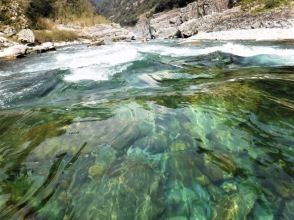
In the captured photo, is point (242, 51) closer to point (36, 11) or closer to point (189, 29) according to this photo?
point (189, 29)

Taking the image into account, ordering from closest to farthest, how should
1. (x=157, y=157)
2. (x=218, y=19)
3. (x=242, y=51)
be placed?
(x=157, y=157)
(x=242, y=51)
(x=218, y=19)

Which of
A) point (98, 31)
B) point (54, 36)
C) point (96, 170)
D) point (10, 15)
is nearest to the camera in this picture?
point (96, 170)

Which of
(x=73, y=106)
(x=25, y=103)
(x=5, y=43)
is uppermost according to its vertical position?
(x=73, y=106)

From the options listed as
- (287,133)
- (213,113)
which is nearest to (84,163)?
(213,113)

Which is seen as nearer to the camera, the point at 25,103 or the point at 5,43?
the point at 25,103

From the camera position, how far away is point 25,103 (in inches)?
438

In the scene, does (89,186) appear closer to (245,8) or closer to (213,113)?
(213,113)

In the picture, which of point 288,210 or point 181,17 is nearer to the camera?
point 288,210

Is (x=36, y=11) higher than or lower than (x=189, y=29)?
higher

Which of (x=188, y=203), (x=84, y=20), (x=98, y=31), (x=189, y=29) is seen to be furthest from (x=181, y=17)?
(x=84, y=20)

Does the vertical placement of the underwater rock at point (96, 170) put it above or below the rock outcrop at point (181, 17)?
above

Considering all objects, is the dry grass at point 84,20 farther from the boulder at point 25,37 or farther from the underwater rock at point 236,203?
the underwater rock at point 236,203

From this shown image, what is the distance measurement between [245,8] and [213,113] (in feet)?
175

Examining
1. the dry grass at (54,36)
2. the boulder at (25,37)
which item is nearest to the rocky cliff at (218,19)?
the boulder at (25,37)
